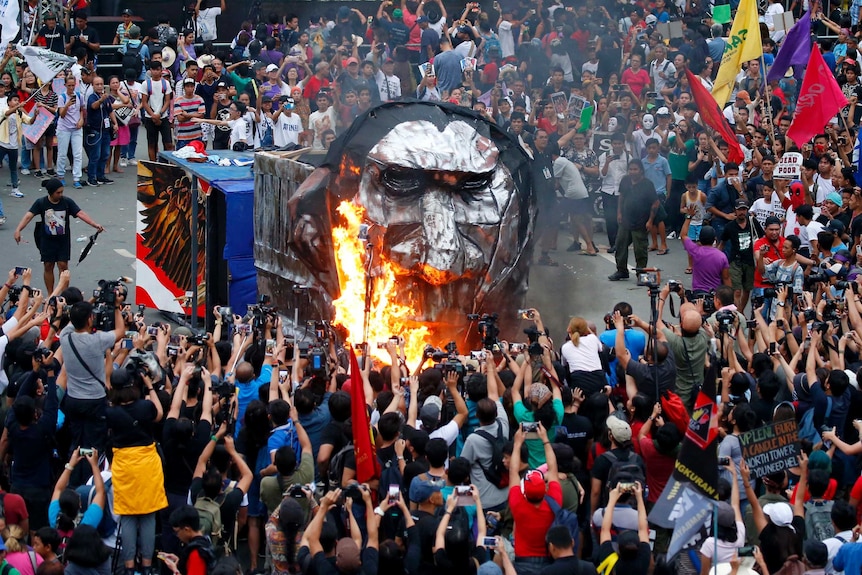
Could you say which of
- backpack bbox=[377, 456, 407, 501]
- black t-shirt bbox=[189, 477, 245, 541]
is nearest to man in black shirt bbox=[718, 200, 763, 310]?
backpack bbox=[377, 456, 407, 501]

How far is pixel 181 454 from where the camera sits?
31.9ft

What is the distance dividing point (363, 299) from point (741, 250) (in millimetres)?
5058

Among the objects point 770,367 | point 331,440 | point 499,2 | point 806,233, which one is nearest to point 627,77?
point 499,2

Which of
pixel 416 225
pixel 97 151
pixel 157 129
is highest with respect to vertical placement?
pixel 157 129

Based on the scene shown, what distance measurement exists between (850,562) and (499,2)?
66.9 ft

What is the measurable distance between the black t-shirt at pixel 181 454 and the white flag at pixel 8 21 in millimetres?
15888

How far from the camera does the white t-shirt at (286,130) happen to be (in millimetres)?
19797

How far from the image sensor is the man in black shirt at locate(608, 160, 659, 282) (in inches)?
727

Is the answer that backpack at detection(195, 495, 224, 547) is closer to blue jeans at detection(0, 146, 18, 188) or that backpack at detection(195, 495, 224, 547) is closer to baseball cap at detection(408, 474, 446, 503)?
baseball cap at detection(408, 474, 446, 503)

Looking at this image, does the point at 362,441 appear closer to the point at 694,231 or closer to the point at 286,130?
the point at 694,231

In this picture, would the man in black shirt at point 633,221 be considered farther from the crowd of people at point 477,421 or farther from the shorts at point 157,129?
the shorts at point 157,129

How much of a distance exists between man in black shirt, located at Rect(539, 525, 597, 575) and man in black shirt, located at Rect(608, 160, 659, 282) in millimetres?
10624

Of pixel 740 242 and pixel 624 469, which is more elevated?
pixel 740 242

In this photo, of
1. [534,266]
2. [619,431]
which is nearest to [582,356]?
[619,431]
